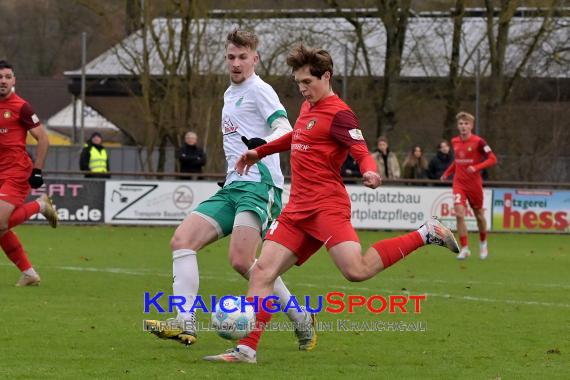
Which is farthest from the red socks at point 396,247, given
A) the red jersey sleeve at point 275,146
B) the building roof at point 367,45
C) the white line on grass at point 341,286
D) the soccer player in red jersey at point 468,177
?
the building roof at point 367,45

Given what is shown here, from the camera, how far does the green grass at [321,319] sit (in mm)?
7262

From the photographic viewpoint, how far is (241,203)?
825cm

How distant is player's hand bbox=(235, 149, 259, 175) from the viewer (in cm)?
780

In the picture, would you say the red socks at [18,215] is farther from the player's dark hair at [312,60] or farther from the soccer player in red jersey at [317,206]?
the player's dark hair at [312,60]

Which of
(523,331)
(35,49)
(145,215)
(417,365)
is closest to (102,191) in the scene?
(145,215)

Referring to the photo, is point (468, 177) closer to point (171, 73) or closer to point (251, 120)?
point (251, 120)

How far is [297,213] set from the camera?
7562mm

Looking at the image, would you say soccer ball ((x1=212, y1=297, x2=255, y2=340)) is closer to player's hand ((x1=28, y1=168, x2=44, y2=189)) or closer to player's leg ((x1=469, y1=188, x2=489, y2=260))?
player's hand ((x1=28, y1=168, x2=44, y2=189))

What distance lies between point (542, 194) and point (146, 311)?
1613 cm

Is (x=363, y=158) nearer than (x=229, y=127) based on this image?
Yes

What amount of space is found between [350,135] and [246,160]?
80cm

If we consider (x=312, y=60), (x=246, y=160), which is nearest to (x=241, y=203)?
(x=246, y=160)

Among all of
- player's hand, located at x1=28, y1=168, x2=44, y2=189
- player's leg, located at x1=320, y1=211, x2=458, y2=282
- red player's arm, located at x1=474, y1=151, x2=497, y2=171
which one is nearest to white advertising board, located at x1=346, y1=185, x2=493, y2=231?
red player's arm, located at x1=474, y1=151, x2=497, y2=171

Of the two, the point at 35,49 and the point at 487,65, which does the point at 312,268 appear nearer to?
the point at 487,65
